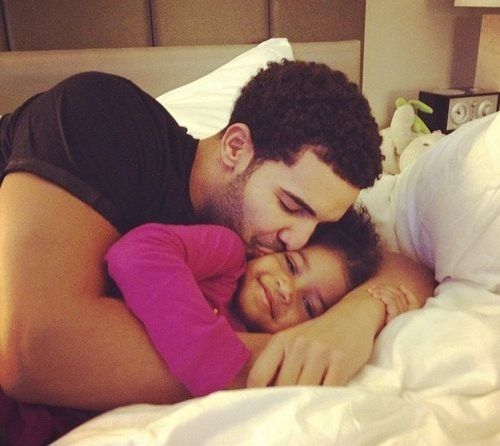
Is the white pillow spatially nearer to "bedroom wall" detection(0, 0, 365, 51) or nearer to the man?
"bedroom wall" detection(0, 0, 365, 51)

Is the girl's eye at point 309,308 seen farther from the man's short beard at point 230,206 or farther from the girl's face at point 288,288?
the man's short beard at point 230,206

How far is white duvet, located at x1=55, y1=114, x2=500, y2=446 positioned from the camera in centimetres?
58

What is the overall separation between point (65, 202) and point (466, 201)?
693 millimetres

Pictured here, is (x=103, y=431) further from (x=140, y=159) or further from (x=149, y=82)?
(x=149, y=82)

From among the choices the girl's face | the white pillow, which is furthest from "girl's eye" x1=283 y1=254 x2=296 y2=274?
the white pillow

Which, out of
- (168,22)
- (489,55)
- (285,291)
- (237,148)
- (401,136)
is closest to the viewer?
(285,291)

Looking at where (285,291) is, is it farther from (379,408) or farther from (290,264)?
(379,408)

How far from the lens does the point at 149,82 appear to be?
174 cm

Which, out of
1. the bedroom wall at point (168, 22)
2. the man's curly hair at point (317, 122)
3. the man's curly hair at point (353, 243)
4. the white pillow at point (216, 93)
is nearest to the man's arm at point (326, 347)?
the man's curly hair at point (353, 243)

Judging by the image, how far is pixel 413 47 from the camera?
95.1 inches

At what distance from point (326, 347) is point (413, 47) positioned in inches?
80.0

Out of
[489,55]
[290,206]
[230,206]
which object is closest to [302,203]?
[290,206]

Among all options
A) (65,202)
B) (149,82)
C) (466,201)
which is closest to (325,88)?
(466,201)

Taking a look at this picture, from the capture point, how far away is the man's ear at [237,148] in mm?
1060
